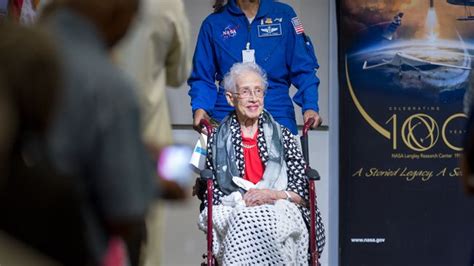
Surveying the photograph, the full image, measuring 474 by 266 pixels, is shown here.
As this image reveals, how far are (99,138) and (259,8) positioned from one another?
388cm

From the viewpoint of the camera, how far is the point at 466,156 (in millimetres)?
3596

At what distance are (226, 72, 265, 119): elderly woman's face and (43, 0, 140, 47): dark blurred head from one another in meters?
3.00

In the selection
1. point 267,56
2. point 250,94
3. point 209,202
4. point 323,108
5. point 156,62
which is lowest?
point 209,202

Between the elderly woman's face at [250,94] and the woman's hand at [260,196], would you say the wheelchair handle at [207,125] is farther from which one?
the woman's hand at [260,196]

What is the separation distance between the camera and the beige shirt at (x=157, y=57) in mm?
4129

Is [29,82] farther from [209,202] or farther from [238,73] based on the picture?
[238,73]

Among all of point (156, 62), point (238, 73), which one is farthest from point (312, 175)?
point (156, 62)

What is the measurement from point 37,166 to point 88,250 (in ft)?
0.71

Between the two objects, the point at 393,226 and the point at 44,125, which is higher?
the point at 44,125

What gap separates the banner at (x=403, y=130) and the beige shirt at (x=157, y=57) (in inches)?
120

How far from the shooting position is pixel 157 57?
4.27 m

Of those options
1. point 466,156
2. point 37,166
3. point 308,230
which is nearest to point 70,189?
point 37,166

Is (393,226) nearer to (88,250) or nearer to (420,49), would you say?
(420,49)

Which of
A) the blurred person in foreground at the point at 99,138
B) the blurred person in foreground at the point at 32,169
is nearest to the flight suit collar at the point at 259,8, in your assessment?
the blurred person in foreground at the point at 99,138
